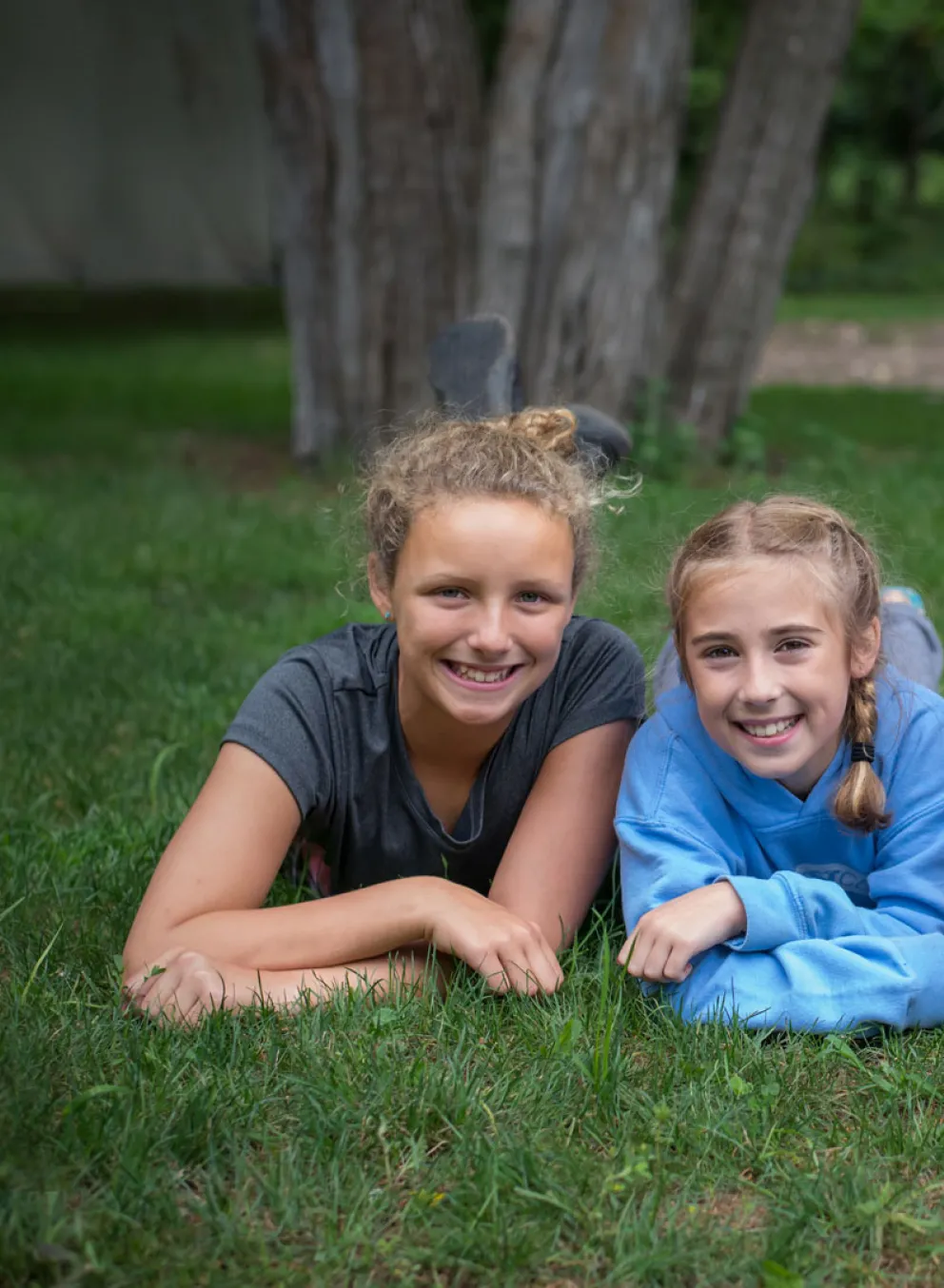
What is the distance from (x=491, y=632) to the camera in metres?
2.84

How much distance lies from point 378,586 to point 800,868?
36.7 inches

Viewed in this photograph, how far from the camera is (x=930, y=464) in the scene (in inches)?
334

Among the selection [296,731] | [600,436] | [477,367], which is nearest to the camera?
[296,731]

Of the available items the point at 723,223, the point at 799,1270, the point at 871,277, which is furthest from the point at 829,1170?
the point at 871,277

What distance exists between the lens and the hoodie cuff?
2.70 m

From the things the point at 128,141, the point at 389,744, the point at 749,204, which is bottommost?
the point at 128,141

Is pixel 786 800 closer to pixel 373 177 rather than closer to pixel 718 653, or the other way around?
pixel 718 653

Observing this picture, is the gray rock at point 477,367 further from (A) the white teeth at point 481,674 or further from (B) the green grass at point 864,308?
(B) the green grass at point 864,308

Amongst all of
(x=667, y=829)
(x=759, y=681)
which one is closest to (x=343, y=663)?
(x=667, y=829)

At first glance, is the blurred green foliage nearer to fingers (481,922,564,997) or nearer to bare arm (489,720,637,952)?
bare arm (489,720,637,952)

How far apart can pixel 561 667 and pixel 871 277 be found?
2694 centimetres

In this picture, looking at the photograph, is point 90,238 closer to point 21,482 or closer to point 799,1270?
point 21,482

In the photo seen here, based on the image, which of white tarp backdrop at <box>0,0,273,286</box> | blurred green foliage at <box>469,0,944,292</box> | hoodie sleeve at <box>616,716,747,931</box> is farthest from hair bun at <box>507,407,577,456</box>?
blurred green foliage at <box>469,0,944,292</box>

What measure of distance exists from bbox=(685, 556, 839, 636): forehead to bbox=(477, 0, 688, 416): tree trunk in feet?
15.5
